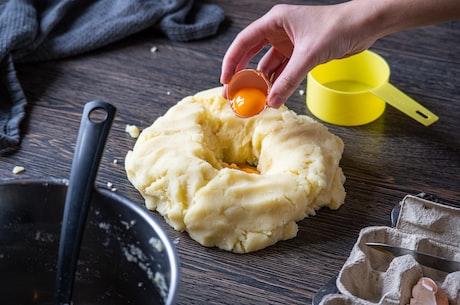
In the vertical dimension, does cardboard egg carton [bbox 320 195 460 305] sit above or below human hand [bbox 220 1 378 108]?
below

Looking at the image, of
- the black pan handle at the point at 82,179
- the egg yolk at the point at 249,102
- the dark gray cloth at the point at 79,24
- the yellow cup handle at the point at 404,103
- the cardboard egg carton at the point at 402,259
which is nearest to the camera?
the black pan handle at the point at 82,179

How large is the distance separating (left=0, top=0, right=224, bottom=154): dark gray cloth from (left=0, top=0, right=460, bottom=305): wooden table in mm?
32

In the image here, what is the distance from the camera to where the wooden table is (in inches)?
48.1

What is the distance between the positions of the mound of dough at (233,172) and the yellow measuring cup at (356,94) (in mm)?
106

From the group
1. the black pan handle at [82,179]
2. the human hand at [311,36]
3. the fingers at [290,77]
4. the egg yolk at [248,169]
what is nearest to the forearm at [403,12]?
the human hand at [311,36]

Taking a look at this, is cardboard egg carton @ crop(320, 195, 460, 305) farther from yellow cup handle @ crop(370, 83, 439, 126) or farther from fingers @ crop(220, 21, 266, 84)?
fingers @ crop(220, 21, 266, 84)

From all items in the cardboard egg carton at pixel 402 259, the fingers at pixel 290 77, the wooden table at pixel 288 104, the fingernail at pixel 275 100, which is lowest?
the wooden table at pixel 288 104

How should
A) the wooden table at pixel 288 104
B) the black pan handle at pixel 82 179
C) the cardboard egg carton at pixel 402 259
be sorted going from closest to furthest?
the black pan handle at pixel 82 179 → the cardboard egg carton at pixel 402 259 → the wooden table at pixel 288 104

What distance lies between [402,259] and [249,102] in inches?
17.5

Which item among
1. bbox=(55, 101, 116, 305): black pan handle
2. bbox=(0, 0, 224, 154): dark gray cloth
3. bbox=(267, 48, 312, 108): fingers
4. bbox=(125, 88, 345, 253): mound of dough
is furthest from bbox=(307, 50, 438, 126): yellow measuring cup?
bbox=(55, 101, 116, 305): black pan handle

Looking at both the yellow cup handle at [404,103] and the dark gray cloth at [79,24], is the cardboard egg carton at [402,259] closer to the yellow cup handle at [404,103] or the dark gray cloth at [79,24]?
the yellow cup handle at [404,103]

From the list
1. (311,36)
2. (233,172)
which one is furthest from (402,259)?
(311,36)

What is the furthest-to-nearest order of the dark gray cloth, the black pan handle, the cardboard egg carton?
the dark gray cloth < the cardboard egg carton < the black pan handle

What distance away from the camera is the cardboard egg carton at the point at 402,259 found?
3.66 ft
